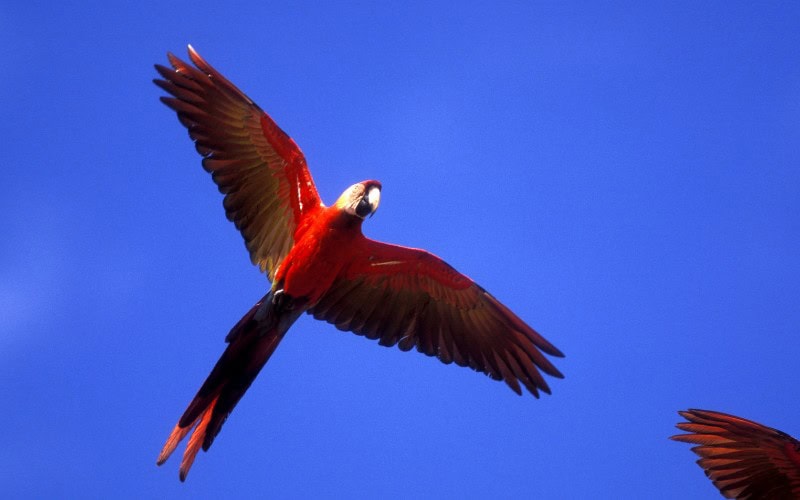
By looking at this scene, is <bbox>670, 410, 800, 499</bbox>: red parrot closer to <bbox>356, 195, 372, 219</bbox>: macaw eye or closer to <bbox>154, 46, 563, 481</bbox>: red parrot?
<bbox>154, 46, 563, 481</bbox>: red parrot

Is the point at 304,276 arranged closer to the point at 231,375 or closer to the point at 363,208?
the point at 363,208

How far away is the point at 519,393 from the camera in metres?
9.27

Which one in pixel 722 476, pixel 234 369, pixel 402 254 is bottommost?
pixel 234 369

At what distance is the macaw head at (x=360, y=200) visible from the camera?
8.76m

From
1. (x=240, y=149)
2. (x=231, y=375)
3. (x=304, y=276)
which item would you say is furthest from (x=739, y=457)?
(x=240, y=149)

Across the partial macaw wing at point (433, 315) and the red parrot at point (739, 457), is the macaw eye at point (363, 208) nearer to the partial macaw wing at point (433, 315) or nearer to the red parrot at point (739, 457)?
the partial macaw wing at point (433, 315)

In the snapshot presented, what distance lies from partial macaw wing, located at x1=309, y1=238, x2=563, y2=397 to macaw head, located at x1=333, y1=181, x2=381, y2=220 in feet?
1.63

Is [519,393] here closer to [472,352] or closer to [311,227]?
[472,352]

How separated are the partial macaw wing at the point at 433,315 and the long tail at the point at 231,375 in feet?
2.17

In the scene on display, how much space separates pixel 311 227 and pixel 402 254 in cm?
92

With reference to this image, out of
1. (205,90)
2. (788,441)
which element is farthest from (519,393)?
(205,90)

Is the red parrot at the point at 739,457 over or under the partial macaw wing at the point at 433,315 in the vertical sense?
Result: under

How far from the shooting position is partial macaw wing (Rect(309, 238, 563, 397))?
9281 mm

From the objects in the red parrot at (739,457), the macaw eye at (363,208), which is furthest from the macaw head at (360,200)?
the red parrot at (739,457)
